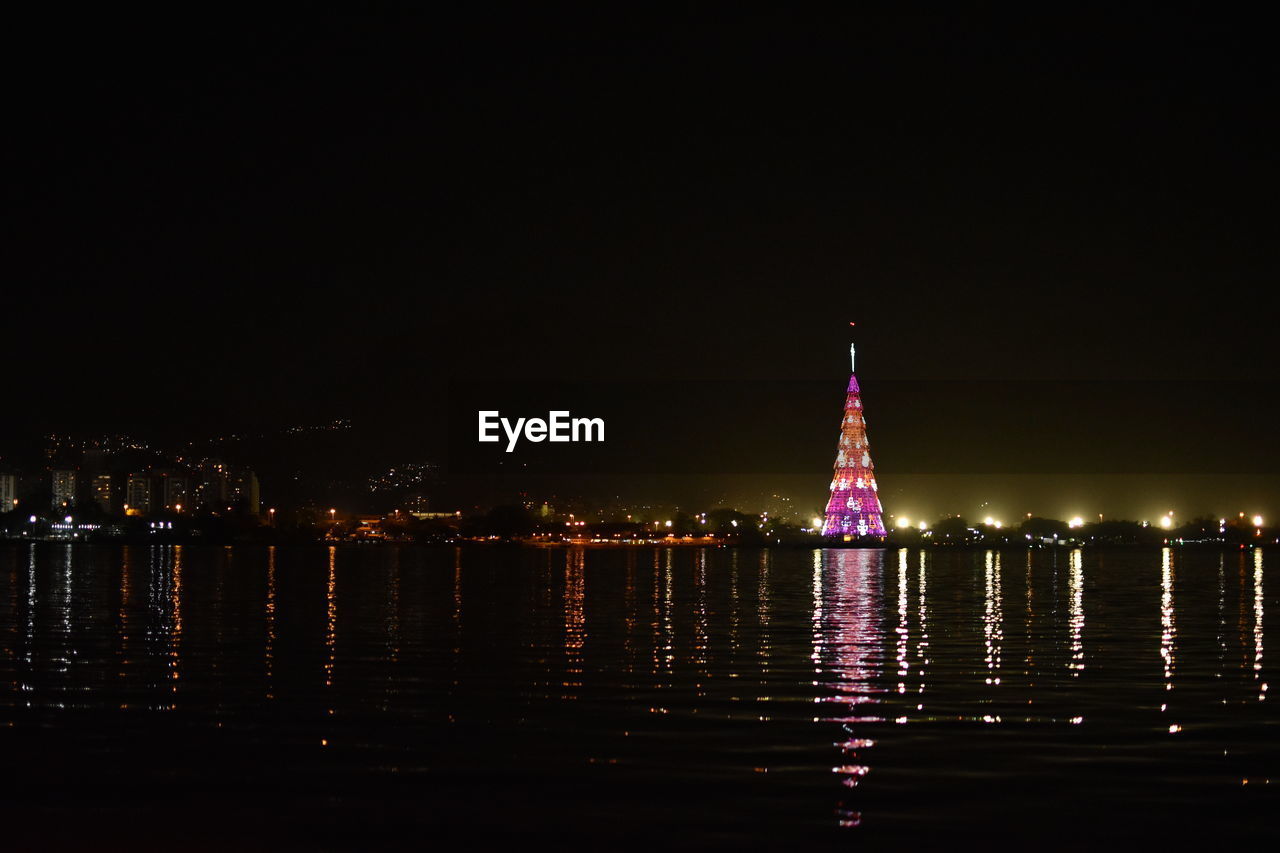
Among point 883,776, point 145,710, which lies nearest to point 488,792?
point 883,776

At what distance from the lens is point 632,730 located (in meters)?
16.8

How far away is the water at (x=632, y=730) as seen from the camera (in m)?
12.0

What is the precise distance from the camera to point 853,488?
532 feet

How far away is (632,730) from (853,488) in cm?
14748

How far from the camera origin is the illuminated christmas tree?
522 feet

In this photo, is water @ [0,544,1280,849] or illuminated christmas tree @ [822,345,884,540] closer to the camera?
water @ [0,544,1280,849]

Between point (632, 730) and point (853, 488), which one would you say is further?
point (853, 488)

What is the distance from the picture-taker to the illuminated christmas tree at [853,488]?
159 m

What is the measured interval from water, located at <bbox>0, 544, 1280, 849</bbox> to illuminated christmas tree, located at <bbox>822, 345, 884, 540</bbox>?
12317 cm

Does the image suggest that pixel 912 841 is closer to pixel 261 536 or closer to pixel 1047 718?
pixel 1047 718

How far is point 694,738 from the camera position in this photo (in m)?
16.1

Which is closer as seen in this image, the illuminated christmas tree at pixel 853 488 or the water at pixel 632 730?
the water at pixel 632 730

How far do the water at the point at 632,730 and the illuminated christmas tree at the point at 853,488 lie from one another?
123165 millimetres

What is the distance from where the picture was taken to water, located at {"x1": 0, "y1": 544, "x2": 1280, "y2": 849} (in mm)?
11992
